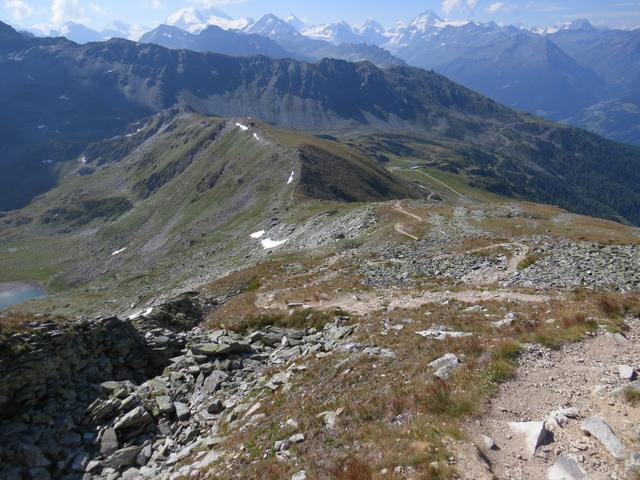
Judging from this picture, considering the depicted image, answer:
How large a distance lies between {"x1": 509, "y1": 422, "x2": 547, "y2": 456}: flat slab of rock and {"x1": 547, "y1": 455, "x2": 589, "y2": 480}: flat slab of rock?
644 millimetres

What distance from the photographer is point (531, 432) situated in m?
11.8

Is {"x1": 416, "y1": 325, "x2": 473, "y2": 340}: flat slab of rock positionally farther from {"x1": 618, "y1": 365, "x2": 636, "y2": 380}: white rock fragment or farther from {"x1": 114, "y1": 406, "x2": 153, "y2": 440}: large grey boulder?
{"x1": 114, "y1": 406, "x2": 153, "y2": 440}: large grey boulder

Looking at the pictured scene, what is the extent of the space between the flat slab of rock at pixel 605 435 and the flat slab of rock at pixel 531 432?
118cm

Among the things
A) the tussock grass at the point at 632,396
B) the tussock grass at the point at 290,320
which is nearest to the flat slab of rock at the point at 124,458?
the tussock grass at the point at 290,320

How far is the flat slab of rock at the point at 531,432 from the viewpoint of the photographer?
11336mm

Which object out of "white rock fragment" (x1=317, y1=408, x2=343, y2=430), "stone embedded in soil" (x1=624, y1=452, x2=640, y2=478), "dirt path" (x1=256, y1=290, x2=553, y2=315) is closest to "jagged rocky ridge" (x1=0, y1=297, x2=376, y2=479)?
"white rock fragment" (x1=317, y1=408, x2=343, y2=430)

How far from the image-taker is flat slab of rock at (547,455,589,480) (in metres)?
10.3

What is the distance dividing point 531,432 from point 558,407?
187 centimetres

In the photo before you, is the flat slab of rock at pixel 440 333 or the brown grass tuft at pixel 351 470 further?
the flat slab of rock at pixel 440 333

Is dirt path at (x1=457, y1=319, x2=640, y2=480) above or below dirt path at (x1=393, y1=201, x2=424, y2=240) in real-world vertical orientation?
above

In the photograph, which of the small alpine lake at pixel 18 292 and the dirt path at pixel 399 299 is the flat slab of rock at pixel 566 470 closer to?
the dirt path at pixel 399 299

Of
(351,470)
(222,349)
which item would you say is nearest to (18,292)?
(222,349)

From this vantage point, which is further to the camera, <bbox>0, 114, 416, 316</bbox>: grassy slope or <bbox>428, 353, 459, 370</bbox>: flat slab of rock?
<bbox>0, 114, 416, 316</bbox>: grassy slope

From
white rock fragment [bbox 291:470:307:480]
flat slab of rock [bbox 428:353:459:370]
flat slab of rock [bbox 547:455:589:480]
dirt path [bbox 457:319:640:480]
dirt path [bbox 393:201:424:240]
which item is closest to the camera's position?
flat slab of rock [bbox 547:455:589:480]
